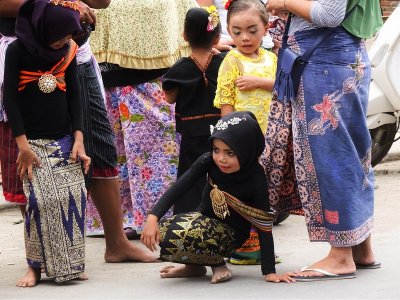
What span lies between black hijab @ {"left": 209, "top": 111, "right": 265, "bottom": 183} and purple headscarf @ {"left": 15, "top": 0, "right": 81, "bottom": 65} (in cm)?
90

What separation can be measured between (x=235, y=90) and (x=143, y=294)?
1.33 metres

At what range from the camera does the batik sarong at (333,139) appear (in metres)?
5.62

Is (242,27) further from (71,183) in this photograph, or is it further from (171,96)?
(71,183)

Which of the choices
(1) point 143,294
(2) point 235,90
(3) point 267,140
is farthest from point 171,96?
(1) point 143,294

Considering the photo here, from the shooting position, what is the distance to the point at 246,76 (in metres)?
6.23

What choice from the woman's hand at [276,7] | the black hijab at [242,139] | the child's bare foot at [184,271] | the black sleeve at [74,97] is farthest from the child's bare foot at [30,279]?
the woman's hand at [276,7]

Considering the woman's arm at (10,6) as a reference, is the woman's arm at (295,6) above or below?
below

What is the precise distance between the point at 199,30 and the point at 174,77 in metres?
0.31

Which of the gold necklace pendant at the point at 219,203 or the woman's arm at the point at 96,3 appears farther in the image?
the woman's arm at the point at 96,3

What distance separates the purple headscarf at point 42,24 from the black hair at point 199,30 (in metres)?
1.05

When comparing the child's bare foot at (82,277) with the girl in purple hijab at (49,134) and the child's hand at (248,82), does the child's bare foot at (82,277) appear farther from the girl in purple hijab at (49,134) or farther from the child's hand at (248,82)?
the child's hand at (248,82)

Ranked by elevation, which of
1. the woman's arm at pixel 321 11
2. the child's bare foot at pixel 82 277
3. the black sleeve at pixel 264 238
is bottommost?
the child's bare foot at pixel 82 277

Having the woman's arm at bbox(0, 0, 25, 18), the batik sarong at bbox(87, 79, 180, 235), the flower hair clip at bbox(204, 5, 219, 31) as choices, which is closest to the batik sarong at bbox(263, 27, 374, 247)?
the flower hair clip at bbox(204, 5, 219, 31)

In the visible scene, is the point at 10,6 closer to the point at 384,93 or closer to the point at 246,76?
the point at 246,76
